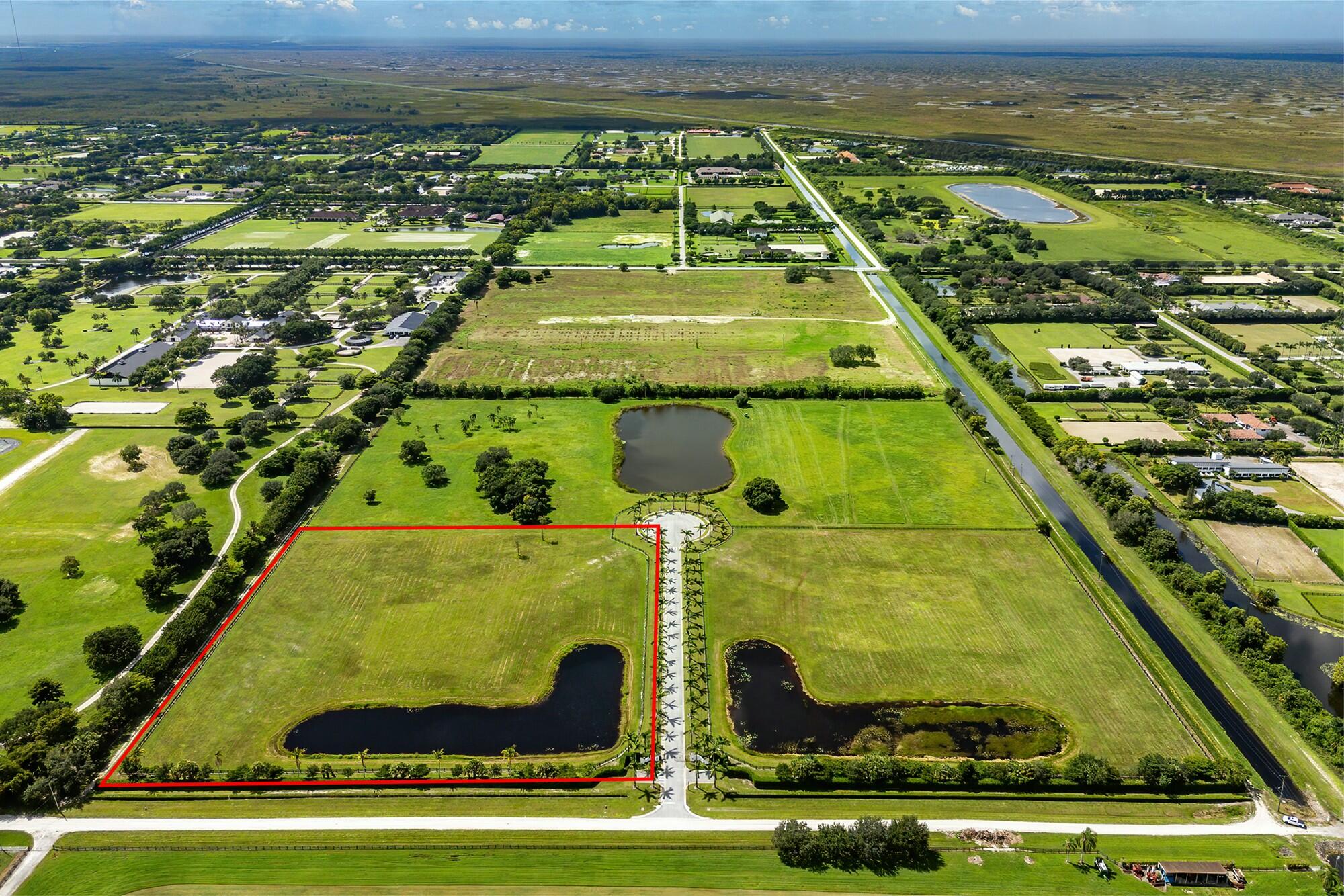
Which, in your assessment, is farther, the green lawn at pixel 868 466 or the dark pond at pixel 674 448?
the dark pond at pixel 674 448

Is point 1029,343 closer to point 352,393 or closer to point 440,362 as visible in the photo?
point 440,362

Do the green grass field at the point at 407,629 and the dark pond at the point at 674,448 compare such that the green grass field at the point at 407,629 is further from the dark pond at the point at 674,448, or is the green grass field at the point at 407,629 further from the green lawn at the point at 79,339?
the green lawn at the point at 79,339

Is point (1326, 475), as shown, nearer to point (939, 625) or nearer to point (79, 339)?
point (939, 625)

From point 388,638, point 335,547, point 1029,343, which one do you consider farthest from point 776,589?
point 1029,343

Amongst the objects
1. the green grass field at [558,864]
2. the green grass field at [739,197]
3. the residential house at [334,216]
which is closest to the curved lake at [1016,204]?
the green grass field at [739,197]

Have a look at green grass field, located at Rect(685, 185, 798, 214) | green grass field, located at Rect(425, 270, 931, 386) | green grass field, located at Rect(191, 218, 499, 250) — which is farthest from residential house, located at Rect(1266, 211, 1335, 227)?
green grass field, located at Rect(191, 218, 499, 250)

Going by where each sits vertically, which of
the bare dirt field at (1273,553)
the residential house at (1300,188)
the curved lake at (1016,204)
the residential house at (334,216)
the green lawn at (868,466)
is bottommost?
the bare dirt field at (1273,553)
